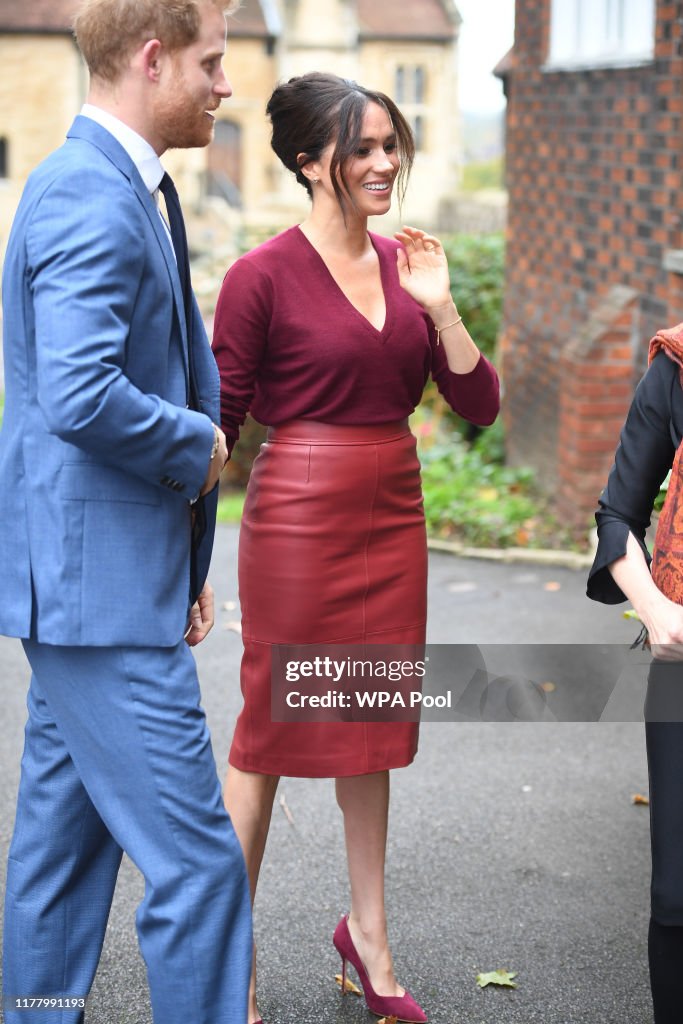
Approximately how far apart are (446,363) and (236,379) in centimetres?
54

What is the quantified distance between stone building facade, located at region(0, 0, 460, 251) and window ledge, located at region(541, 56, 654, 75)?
33081 millimetres

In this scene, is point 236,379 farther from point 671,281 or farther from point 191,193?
point 191,193

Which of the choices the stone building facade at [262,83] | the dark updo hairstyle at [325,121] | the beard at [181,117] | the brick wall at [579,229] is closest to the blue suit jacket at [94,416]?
the beard at [181,117]

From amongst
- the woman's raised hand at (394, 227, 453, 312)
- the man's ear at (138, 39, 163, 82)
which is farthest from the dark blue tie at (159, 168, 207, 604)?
the woman's raised hand at (394, 227, 453, 312)

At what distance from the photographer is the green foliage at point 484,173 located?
2539 inches

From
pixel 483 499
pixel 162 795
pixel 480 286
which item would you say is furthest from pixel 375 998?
pixel 480 286

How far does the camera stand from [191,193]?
46000 millimetres

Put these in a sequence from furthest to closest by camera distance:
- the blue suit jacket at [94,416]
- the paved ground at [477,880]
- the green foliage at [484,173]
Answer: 1. the green foliage at [484,173]
2. the paved ground at [477,880]
3. the blue suit jacket at [94,416]

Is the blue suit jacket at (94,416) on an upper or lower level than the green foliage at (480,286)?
upper

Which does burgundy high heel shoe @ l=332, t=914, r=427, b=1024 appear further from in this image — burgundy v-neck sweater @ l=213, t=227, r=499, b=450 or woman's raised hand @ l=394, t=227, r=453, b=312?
woman's raised hand @ l=394, t=227, r=453, b=312

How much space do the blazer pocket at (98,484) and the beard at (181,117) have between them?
60 cm

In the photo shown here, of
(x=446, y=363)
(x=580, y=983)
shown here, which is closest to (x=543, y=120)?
(x=446, y=363)

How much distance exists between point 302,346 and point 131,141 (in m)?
0.80

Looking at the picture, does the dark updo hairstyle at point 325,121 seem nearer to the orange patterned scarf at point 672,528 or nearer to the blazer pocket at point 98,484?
the orange patterned scarf at point 672,528
